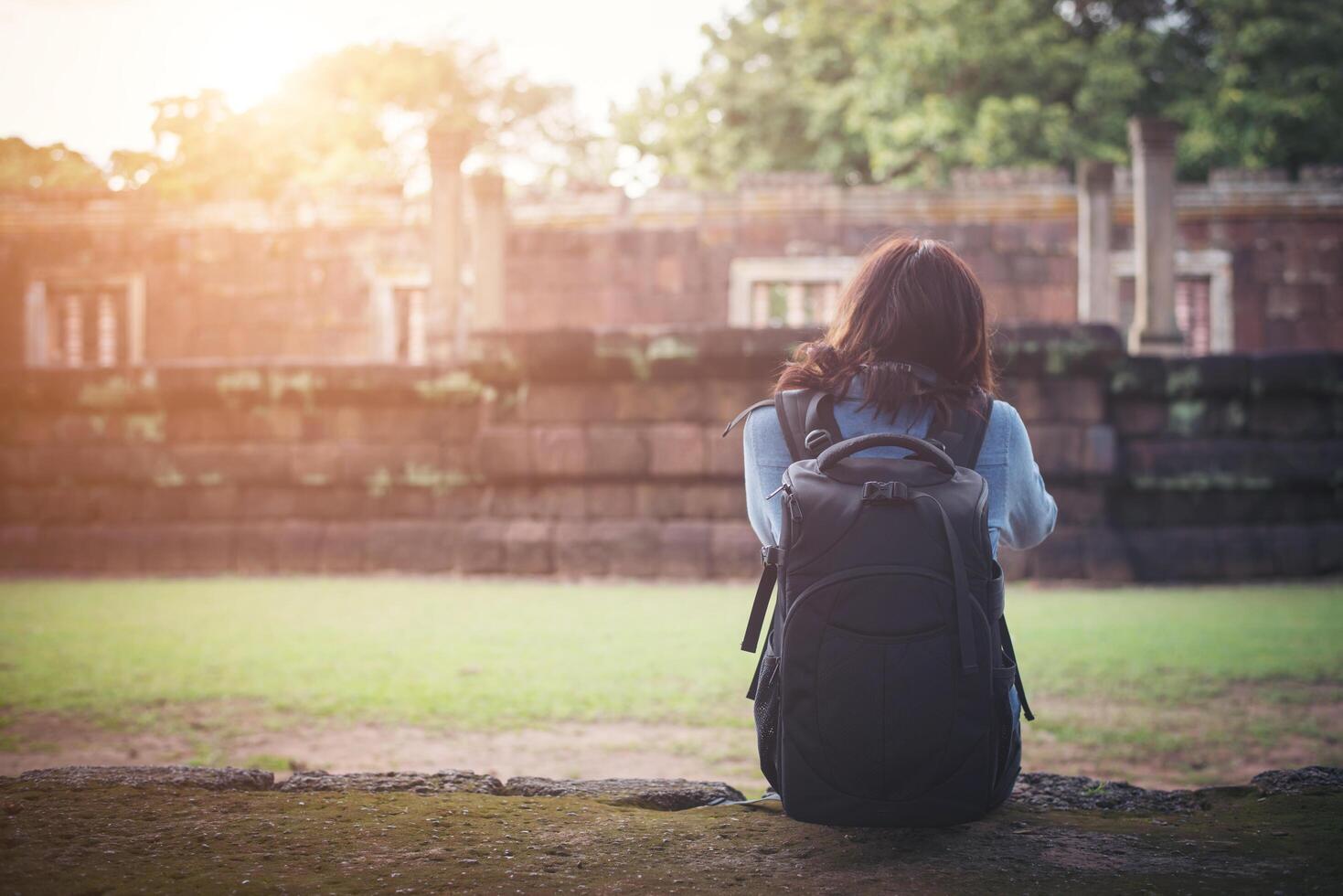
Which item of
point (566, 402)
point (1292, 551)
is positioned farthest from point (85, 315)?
point (1292, 551)

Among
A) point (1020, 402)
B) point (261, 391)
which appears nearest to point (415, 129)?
point (261, 391)

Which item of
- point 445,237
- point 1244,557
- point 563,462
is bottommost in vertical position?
point 1244,557

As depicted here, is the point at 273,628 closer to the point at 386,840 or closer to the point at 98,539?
the point at 98,539

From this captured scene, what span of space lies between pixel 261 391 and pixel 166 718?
5705 mm

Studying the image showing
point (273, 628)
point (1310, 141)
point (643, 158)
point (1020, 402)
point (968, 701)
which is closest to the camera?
point (968, 701)

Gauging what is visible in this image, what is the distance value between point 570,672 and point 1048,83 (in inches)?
730

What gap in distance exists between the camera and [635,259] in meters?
17.5

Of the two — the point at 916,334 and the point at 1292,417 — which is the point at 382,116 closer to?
the point at 1292,417

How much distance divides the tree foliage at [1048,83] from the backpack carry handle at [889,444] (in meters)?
18.5

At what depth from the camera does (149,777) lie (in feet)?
8.93

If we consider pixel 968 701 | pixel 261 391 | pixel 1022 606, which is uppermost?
pixel 261 391

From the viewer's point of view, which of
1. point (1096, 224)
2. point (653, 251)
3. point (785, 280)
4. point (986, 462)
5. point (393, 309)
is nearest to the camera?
point (986, 462)

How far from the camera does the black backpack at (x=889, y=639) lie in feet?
7.12

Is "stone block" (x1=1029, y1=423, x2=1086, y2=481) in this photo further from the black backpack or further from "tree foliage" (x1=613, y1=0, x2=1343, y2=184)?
"tree foliage" (x1=613, y1=0, x2=1343, y2=184)
